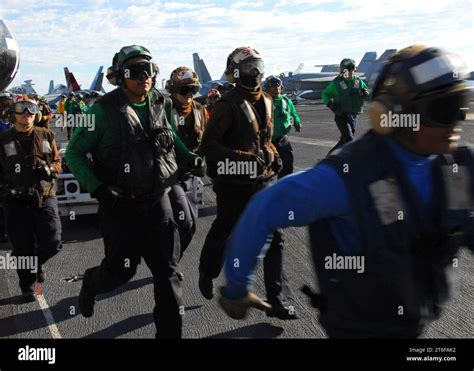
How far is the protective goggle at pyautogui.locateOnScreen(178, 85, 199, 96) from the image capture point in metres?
6.25

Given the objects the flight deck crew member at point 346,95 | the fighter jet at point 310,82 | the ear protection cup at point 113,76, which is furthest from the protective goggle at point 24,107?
the fighter jet at point 310,82

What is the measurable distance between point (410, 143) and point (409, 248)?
362 millimetres

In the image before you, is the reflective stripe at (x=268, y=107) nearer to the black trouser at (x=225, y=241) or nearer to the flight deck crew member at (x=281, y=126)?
the black trouser at (x=225, y=241)

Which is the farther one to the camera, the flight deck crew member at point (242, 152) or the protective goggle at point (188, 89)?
the protective goggle at point (188, 89)

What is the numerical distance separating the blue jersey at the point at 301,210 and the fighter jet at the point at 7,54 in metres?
1.95

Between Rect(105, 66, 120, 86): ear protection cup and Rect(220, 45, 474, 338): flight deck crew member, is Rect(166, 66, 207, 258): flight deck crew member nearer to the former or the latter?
Rect(105, 66, 120, 86): ear protection cup

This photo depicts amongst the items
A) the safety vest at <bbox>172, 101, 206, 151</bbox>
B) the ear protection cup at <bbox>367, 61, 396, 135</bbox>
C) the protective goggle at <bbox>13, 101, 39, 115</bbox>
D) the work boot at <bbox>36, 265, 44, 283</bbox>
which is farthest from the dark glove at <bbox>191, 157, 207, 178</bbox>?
the ear protection cup at <bbox>367, 61, 396, 135</bbox>

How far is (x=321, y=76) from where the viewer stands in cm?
8412

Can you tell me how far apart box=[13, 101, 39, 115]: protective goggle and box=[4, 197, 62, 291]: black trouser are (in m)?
0.84

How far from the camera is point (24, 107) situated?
5.74 m

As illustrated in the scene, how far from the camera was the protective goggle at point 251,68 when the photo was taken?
5.02 metres

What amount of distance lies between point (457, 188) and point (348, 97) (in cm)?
996

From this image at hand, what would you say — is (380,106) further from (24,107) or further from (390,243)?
(24,107)

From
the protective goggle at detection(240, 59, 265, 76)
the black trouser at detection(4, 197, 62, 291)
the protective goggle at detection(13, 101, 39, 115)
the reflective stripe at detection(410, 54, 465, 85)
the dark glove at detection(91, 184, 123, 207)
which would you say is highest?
the protective goggle at detection(240, 59, 265, 76)
